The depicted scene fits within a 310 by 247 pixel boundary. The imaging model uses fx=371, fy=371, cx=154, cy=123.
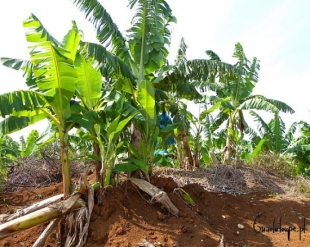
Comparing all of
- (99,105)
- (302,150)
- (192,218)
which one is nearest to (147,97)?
(99,105)

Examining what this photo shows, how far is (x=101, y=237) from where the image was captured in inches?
221

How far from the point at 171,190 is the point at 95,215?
67.7 inches

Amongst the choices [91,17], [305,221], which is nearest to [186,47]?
[91,17]

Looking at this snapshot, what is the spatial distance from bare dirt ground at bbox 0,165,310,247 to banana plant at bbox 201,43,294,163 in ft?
10.0

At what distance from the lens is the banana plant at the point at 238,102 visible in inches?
A: 444

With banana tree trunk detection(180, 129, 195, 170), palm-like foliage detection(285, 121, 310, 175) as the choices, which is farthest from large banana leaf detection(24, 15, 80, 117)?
palm-like foliage detection(285, 121, 310, 175)

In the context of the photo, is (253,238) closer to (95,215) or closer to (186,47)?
(95,215)

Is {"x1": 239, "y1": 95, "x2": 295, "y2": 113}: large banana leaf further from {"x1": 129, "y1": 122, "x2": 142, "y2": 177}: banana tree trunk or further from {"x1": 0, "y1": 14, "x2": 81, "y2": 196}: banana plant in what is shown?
{"x1": 0, "y1": 14, "x2": 81, "y2": 196}: banana plant

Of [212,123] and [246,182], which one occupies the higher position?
[212,123]

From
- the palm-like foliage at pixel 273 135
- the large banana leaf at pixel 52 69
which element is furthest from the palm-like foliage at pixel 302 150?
the large banana leaf at pixel 52 69

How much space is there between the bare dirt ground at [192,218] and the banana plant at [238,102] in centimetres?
306

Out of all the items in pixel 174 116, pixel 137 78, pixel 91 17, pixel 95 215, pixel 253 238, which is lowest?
pixel 253 238

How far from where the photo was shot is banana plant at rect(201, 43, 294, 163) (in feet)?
37.0

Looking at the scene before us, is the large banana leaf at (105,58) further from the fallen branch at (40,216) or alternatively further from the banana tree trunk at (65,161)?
the fallen branch at (40,216)
